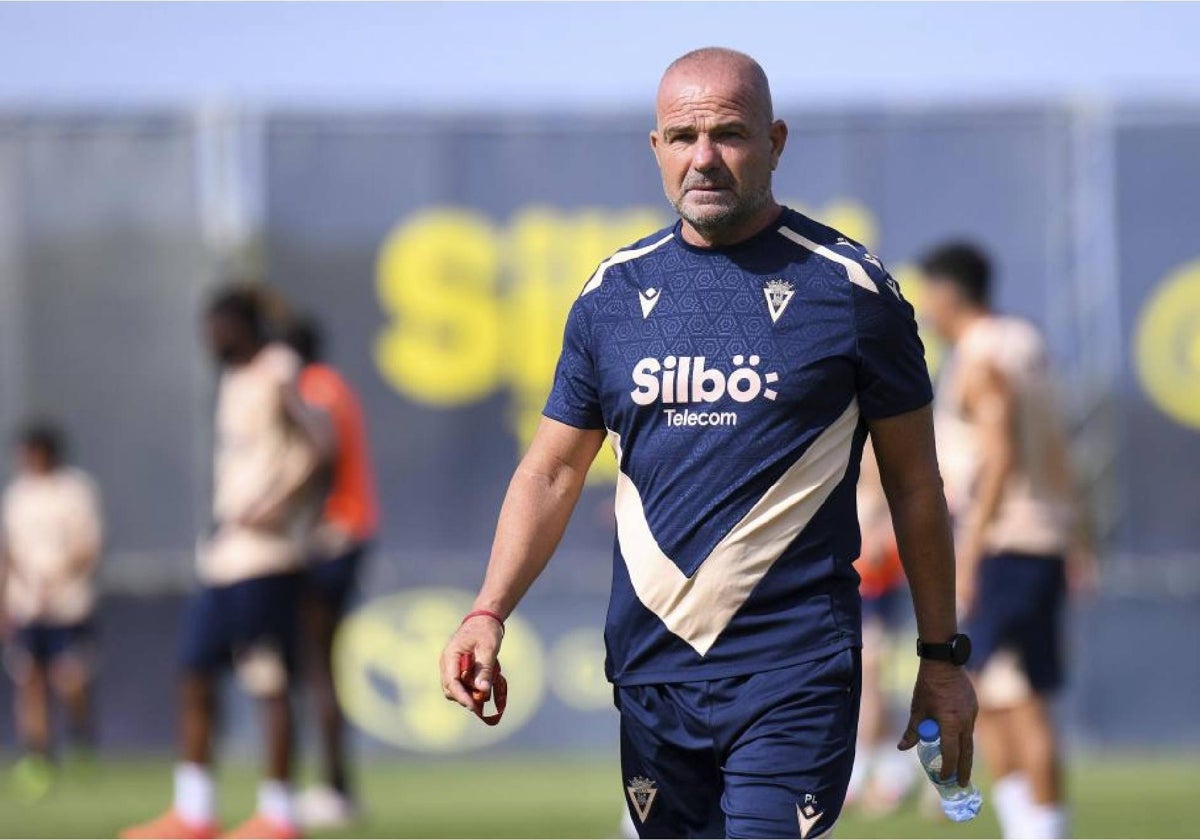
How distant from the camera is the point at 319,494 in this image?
10.8 meters

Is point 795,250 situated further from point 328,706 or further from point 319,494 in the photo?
point 328,706

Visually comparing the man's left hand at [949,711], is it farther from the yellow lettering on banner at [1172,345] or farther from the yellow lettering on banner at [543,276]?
the yellow lettering on banner at [1172,345]

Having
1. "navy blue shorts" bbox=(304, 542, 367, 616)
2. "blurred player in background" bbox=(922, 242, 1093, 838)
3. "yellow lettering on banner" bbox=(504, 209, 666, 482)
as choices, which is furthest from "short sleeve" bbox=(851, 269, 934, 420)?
"yellow lettering on banner" bbox=(504, 209, 666, 482)

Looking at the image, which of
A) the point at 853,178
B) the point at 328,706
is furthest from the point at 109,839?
the point at 853,178

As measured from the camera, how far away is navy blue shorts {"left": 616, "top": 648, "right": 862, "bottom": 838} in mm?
4723

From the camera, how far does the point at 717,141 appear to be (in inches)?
189

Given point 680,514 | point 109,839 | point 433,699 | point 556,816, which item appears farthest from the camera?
point 433,699

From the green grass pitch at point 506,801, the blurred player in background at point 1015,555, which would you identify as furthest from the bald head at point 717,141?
the green grass pitch at point 506,801

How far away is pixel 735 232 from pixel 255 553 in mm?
5791

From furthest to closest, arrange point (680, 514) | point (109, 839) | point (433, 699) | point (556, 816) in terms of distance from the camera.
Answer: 1. point (433, 699)
2. point (556, 816)
3. point (109, 839)
4. point (680, 514)

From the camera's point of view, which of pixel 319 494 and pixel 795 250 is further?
pixel 319 494

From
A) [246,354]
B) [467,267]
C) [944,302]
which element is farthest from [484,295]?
[944,302]

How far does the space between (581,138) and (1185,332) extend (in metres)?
4.63

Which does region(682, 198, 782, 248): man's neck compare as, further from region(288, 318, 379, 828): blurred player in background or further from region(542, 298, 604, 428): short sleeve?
region(288, 318, 379, 828): blurred player in background
